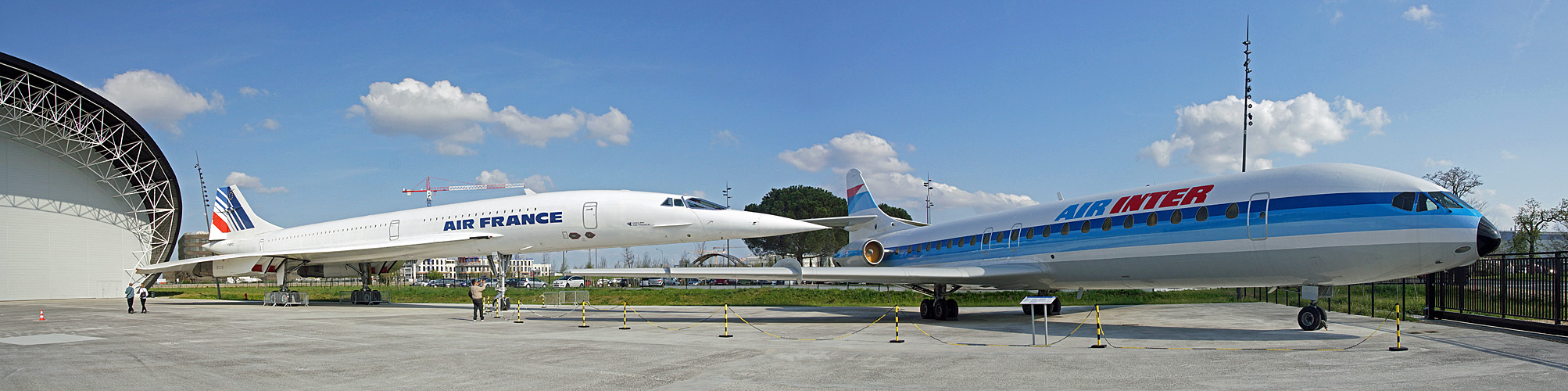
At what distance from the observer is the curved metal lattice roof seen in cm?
3611

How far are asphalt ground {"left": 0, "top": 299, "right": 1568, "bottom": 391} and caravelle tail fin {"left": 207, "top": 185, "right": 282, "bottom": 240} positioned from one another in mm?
21196

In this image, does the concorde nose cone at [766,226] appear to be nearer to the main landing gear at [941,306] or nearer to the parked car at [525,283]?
the main landing gear at [941,306]

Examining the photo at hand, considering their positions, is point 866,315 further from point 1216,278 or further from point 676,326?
point 1216,278

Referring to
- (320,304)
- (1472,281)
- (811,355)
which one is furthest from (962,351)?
→ (320,304)

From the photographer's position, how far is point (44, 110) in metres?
37.7

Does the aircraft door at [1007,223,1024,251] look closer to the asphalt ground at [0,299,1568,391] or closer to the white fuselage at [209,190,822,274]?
the asphalt ground at [0,299,1568,391]

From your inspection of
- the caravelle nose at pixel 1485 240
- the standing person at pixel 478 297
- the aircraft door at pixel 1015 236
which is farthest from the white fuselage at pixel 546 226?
the caravelle nose at pixel 1485 240

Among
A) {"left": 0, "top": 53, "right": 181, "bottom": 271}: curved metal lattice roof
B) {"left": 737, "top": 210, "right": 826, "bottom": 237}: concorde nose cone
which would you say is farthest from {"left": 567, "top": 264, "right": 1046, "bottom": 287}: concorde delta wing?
{"left": 0, "top": 53, "right": 181, "bottom": 271}: curved metal lattice roof

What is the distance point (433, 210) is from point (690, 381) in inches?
836

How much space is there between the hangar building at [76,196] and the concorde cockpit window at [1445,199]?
158ft

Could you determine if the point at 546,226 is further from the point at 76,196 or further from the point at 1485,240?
the point at 76,196

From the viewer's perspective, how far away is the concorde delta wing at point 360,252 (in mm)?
25094

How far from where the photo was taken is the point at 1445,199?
11469 mm

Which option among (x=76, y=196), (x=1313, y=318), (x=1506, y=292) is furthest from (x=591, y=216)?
(x=76, y=196)
